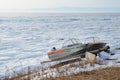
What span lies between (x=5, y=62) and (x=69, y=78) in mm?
11097

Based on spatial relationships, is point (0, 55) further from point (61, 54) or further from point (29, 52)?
point (61, 54)

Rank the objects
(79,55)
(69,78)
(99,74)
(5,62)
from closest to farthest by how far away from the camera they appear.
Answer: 1. (69,78)
2. (99,74)
3. (5,62)
4. (79,55)

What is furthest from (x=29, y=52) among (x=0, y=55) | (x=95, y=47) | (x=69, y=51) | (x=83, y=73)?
(x=83, y=73)

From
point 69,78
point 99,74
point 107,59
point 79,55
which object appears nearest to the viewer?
point 69,78

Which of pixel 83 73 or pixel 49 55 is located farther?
pixel 49 55

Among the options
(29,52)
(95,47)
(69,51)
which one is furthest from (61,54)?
(29,52)

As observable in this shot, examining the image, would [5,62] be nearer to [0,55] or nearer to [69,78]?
[0,55]

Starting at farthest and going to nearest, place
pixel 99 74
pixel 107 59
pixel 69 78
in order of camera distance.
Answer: pixel 107 59, pixel 99 74, pixel 69 78

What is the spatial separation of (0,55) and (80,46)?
6.53 meters

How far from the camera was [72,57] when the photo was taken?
21.0 meters

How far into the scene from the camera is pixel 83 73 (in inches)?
385

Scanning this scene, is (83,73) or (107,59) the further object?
(107,59)

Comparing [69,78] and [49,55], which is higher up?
[69,78]

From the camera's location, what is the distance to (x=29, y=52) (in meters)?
24.1
